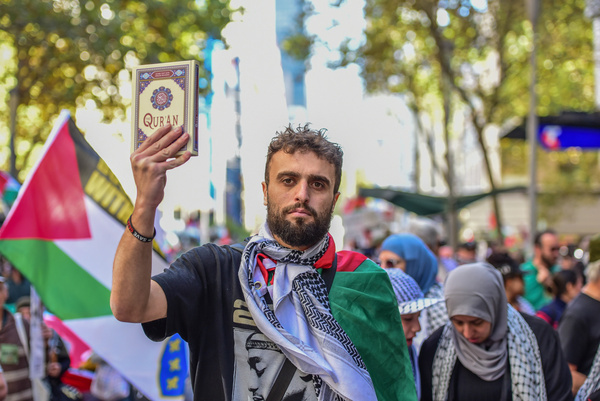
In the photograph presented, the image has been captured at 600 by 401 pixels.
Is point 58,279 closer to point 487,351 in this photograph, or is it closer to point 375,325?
point 487,351

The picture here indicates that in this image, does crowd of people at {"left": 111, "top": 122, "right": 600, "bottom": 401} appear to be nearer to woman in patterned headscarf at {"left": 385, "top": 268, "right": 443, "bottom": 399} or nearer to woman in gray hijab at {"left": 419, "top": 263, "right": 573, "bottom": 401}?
woman in patterned headscarf at {"left": 385, "top": 268, "right": 443, "bottom": 399}

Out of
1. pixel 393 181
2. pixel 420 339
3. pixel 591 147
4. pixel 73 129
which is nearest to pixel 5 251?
pixel 73 129

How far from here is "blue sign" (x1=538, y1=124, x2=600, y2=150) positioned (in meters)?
15.1

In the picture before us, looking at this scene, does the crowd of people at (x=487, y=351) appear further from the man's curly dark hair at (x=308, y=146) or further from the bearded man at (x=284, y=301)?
the man's curly dark hair at (x=308, y=146)

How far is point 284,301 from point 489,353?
1698 millimetres

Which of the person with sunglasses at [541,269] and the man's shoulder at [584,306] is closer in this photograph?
the man's shoulder at [584,306]

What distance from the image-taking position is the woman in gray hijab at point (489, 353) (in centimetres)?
382

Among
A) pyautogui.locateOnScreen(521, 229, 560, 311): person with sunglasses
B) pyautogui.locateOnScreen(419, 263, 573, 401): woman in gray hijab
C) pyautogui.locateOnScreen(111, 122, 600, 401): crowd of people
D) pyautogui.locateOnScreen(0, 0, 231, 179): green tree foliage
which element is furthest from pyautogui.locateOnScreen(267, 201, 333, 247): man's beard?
pyautogui.locateOnScreen(0, 0, 231, 179): green tree foliage

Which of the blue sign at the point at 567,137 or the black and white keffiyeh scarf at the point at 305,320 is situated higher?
the blue sign at the point at 567,137

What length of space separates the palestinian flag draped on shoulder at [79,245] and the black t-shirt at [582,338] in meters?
2.81

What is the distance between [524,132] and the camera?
1648 cm

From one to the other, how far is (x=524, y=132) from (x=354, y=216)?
486 cm

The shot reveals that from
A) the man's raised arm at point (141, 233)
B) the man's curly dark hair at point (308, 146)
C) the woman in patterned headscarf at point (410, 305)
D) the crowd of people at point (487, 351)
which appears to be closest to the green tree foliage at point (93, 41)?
the woman in patterned headscarf at point (410, 305)

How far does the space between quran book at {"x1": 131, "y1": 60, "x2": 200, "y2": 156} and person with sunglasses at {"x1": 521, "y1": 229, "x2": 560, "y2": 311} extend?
22.5 ft
